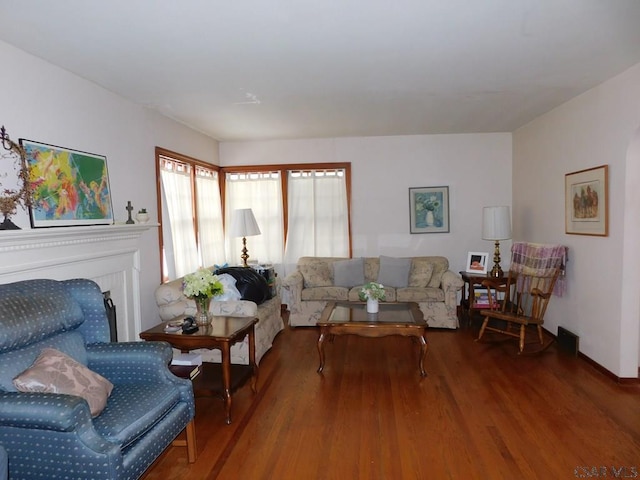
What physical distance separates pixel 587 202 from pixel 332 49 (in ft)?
9.35

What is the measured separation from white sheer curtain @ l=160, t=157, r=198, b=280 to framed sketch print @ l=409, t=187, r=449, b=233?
3113 millimetres

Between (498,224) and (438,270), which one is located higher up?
(498,224)

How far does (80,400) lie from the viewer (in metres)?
1.82

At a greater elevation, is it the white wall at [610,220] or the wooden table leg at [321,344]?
the white wall at [610,220]

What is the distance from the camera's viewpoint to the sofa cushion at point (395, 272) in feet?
17.8

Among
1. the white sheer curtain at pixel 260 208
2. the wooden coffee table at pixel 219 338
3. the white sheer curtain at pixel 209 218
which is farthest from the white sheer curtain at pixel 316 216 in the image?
the wooden coffee table at pixel 219 338

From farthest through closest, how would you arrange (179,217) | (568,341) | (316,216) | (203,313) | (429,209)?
(316,216) → (429,209) → (179,217) → (568,341) → (203,313)

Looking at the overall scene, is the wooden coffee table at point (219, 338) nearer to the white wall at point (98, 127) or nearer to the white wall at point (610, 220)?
the white wall at point (98, 127)

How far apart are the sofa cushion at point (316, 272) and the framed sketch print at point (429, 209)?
1.45 metres

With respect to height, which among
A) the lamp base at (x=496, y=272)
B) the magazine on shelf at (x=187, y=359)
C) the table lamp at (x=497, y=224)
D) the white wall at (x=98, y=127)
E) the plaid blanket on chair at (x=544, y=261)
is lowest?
the magazine on shelf at (x=187, y=359)

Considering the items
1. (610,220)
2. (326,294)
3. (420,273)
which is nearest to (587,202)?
(610,220)

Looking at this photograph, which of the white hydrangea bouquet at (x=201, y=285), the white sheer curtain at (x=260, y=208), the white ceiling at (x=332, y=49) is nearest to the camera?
the white ceiling at (x=332, y=49)

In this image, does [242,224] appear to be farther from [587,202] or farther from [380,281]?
[587,202]

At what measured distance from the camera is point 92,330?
2596mm
